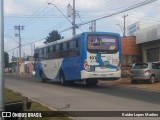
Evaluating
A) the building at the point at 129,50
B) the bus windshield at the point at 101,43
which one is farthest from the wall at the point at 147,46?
the bus windshield at the point at 101,43

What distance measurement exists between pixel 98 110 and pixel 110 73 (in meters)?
12.4

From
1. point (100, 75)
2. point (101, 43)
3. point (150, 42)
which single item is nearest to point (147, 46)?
point (150, 42)

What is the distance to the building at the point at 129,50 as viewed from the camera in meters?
47.1

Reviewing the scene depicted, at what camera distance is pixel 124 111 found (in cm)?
1387

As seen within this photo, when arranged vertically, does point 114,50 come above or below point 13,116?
above

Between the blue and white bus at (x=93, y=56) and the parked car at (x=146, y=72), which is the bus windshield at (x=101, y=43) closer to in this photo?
the blue and white bus at (x=93, y=56)

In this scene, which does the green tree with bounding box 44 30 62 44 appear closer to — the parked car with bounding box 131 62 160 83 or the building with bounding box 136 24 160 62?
the building with bounding box 136 24 160 62

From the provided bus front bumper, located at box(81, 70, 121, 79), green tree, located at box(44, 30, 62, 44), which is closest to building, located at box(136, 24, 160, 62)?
bus front bumper, located at box(81, 70, 121, 79)

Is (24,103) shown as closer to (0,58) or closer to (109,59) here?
(0,58)

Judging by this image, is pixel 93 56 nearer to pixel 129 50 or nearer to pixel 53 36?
pixel 129 50

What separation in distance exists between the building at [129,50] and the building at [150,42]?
0.92 meters

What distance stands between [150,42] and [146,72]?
14.2 meters

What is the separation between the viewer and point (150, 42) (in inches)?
1729

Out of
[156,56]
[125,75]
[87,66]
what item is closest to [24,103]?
[87,66]
